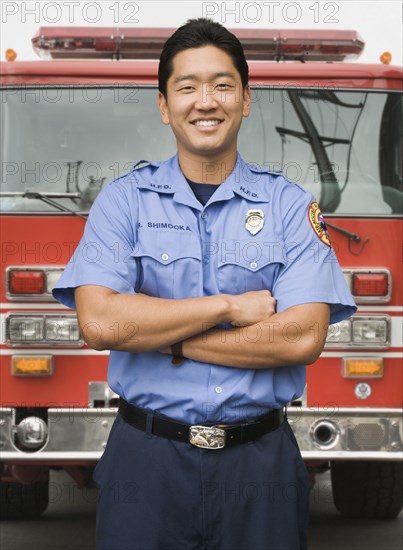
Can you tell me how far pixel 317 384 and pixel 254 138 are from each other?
1340 millimetres

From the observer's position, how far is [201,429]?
2893 mm

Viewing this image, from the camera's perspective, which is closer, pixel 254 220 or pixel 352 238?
pixel 254 220

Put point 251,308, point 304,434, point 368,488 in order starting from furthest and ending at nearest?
point 368,488, point 304,434, point 251,308

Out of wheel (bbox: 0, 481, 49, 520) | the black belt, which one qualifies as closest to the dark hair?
the black belt

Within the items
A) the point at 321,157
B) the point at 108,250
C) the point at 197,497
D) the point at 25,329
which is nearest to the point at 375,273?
the point at 321,157

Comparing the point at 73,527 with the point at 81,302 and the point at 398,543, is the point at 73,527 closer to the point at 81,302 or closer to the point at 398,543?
the point at 398,543

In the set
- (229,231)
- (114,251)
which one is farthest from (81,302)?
(229,231)

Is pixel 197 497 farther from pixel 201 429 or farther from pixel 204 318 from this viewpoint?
pixel 204 318

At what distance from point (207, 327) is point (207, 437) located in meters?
0.30

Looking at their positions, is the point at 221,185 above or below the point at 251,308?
above

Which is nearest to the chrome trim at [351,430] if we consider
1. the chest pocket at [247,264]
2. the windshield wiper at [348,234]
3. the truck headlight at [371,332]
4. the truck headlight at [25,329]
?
the truck headlight at [371,332]

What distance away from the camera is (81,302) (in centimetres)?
302

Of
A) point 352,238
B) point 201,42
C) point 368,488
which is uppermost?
point 201,42

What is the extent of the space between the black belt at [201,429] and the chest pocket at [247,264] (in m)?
0.38
